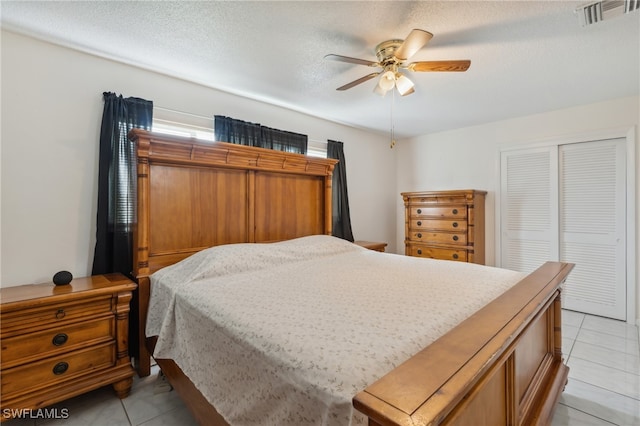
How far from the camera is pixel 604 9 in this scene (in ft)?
5.46

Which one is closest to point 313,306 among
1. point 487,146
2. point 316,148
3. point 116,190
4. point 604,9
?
point 116,190

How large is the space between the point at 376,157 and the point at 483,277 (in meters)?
3.00

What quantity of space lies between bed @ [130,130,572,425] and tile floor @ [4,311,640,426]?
23 centimetres

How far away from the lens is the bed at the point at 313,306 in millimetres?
784

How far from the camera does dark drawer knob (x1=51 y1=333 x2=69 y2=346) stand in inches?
68.1

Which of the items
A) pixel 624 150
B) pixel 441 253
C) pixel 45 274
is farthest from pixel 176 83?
pixel 624 150

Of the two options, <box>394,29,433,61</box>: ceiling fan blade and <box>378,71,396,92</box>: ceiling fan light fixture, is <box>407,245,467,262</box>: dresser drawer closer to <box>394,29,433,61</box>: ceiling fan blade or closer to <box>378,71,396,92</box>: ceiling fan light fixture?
<box>378,71,396,92</box>: ceiling fan light fixture

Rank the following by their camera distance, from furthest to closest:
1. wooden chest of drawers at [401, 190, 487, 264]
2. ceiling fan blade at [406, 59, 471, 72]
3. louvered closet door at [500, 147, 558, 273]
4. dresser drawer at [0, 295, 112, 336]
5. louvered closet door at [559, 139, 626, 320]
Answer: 1. wooden chest of drawers at [401, 190, 487, 264]
2. louvered closet door at [500, 147, 558, 273]
3. louvered closet door at [559, 139, 626, 320]
4. ceiling fan blade at [406, 59, 471, 72]
5. dresser drawer at [0, 295, 112, 336]

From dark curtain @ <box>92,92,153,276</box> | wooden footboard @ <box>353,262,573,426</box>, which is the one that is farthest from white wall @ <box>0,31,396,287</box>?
wooden footboard @ <box>353,262,573,426</box>

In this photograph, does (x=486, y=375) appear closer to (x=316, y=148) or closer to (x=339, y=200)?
(x=339, y=200)

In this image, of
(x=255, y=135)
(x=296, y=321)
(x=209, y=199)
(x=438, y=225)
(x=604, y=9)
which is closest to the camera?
(x=296, y=321)

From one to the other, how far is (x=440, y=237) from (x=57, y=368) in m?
3.86

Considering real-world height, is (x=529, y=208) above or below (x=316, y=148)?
below
